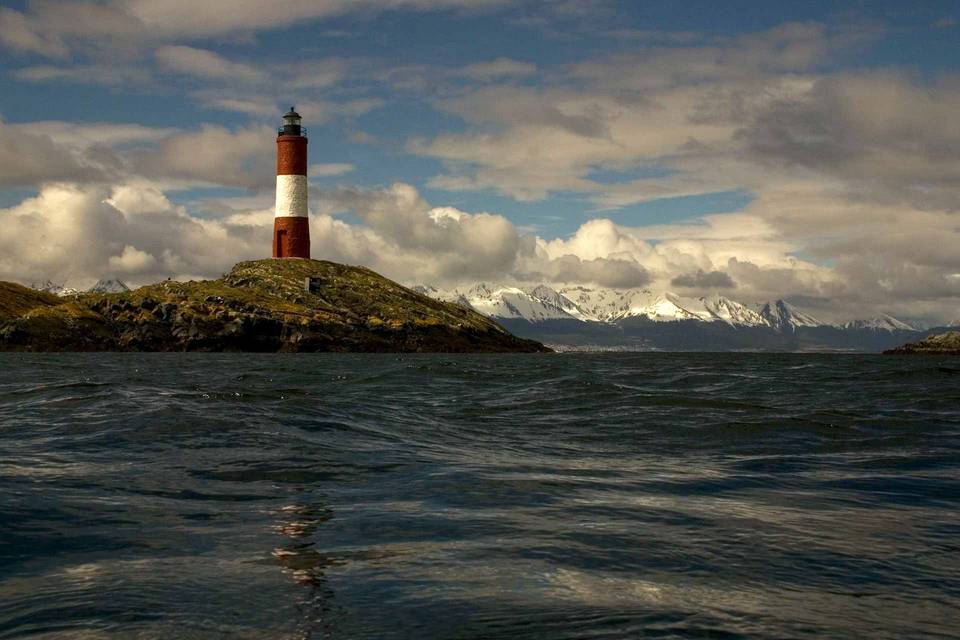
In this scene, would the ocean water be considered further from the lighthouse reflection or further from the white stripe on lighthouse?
the white stripe on lighthouse

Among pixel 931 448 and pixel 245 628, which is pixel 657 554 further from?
pixel 931 448

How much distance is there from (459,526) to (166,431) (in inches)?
439

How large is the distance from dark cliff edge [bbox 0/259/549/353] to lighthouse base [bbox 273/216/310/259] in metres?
8.86

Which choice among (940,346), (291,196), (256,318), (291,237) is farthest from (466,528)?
(940,346)

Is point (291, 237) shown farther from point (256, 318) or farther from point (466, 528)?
point (466, 528)

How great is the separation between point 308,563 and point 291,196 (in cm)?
14616

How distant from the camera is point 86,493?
1305 cm

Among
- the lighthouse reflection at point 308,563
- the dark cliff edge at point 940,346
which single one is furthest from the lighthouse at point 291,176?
the lighthouse reflection at point 308,563

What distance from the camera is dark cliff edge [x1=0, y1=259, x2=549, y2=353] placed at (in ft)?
431

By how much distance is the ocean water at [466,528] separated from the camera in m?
7.51

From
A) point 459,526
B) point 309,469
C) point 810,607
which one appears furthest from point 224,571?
point 309,469

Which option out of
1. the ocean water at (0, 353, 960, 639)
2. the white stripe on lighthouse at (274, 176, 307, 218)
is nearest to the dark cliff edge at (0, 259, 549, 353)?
the white stripe on lighthouse at (274, 176, 307, 218)

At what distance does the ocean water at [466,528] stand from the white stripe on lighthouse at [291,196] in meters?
129

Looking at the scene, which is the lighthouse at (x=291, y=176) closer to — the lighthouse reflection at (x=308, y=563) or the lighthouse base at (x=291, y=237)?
the lighthouse base at (x=291, y=237)
